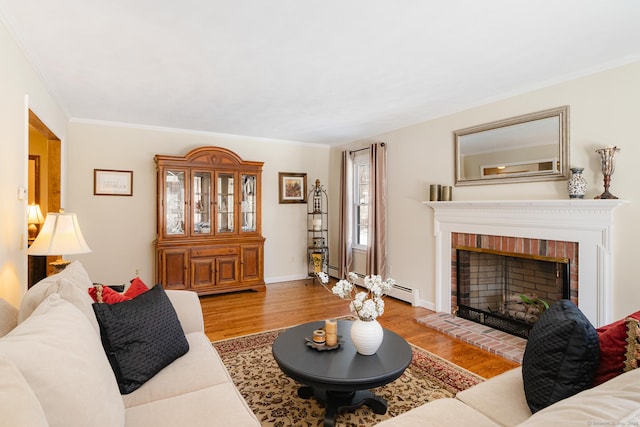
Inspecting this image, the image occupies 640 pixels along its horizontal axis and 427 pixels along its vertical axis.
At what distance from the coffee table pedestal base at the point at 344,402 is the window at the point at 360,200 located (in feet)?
11.6

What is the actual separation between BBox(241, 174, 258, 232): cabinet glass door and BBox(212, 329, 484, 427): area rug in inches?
95.0

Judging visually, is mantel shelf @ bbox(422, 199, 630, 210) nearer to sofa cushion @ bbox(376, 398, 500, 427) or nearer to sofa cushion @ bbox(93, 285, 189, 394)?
sofa cushion @ bbox(376, 398, 500, 427)

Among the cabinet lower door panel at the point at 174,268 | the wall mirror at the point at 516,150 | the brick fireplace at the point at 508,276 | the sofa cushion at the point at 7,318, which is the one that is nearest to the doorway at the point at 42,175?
the cabinet lower door panel at the point at 174,268

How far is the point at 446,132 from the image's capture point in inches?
→ 163

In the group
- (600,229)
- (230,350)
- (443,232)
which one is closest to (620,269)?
(600,229)

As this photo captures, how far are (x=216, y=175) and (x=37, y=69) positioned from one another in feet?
7.92

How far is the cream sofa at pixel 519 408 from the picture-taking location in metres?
0.71

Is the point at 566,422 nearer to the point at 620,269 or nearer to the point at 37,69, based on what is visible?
the point at 620,269

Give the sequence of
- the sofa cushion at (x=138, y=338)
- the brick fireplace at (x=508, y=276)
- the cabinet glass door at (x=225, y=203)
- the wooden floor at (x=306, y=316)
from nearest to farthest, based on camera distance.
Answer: the sofa cushion at (x=138, y=338), the wooden floor at (x=306, y=316), the brick fireplace at (x=508, y=276), the cabinet glass door at (x=225, y=203)

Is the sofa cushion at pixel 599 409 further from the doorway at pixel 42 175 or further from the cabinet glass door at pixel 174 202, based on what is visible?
the cabinet glass door at pixel 174 202

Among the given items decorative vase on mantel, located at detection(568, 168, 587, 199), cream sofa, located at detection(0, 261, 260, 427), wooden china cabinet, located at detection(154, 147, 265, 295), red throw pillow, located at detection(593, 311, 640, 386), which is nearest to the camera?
cream sofa, located at detection(0, 261, 260, 427)

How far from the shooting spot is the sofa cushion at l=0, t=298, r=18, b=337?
1390 millimetres

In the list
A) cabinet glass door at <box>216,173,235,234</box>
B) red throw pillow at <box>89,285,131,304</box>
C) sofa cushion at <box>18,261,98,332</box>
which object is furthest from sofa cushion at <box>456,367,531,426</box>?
cabinet glass door at <box>216,173,235,234</box>

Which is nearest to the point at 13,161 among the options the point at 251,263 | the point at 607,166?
the point at 251,263
